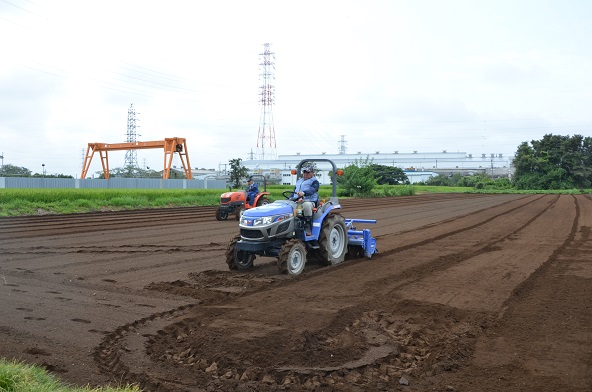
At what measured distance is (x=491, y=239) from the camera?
1470 cm

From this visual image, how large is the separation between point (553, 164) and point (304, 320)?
7635cm

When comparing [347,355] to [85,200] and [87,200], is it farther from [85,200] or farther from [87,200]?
[87,200]

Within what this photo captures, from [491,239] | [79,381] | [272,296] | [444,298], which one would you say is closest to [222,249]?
[272,296]

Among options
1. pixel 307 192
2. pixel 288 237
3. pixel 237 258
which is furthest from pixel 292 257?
pixel 307 192

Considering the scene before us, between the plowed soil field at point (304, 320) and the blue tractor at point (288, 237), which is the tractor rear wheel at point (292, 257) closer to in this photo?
the blue tractor at point (288, 237)

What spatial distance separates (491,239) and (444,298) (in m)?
7.91

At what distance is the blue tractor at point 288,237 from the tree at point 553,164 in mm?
69972

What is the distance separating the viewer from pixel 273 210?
8852mm

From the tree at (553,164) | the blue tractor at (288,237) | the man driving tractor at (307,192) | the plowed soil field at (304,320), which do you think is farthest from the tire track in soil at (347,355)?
the tree at (553,164)

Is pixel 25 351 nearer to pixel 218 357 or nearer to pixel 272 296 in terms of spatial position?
pixel 218 357

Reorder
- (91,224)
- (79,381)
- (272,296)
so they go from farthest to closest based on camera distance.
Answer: (91,224), (272,296), (79,381)

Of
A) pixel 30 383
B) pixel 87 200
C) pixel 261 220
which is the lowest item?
pixel 30 383

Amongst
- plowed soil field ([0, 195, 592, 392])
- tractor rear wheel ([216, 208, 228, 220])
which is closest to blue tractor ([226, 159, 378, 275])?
plowed soil field ([0, 195, 592, 392])

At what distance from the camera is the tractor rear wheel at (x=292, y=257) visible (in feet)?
28.6
